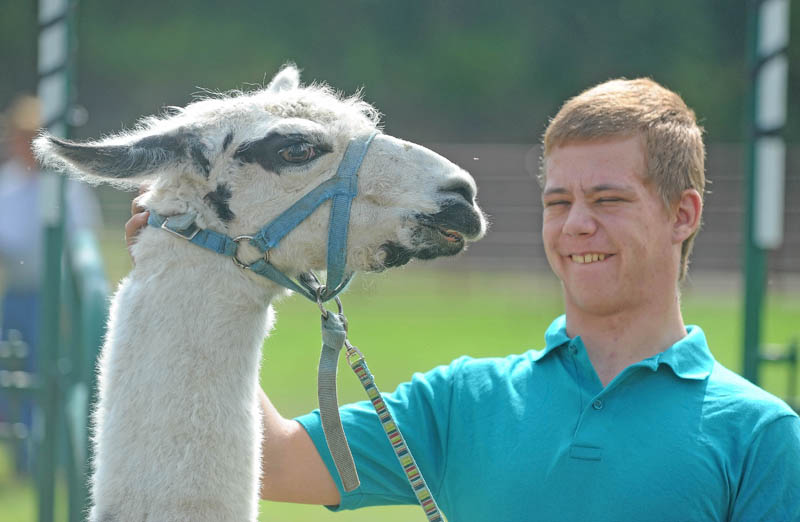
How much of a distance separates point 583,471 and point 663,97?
912 millimetres

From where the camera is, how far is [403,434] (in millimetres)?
2418

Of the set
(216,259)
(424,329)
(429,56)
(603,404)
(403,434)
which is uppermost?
(429,56)

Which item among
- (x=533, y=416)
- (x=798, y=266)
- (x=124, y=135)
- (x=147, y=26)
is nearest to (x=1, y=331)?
(x=124, y=135)

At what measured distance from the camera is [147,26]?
28.6 metres

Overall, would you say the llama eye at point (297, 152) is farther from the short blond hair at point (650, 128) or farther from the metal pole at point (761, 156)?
the metal pole at point (761, 156)

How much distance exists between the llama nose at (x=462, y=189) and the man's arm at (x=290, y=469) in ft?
2.29

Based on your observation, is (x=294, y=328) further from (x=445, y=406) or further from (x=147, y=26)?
(x=147, y=26)

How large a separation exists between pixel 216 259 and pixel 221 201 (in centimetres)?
14

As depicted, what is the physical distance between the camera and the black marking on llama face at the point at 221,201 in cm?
229

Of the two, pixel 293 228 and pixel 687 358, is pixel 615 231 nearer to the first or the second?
pixel 687 358

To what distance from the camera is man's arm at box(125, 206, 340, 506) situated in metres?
2.44

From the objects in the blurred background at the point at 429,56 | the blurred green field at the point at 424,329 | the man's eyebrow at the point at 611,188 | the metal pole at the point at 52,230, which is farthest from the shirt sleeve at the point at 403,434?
the blurred background at the point at 429,56

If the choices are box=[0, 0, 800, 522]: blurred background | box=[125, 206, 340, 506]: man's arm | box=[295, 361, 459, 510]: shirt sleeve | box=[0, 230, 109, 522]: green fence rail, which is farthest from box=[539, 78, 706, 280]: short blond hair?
box=[0, 0, 800, 522]: blurred background

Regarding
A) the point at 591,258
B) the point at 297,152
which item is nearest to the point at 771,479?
the point at 591,258
